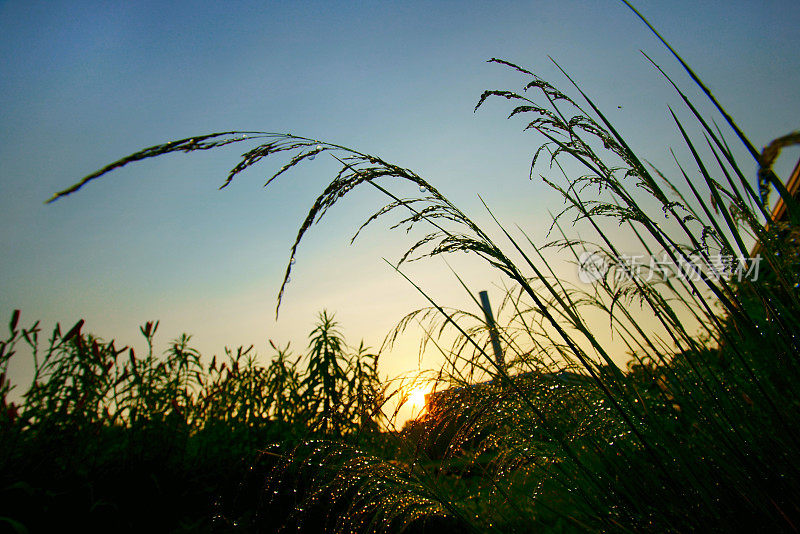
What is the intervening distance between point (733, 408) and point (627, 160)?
736 millimetres

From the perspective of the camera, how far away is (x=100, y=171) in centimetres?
68

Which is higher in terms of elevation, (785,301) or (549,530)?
(785,301)

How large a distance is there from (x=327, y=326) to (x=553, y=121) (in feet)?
8.95

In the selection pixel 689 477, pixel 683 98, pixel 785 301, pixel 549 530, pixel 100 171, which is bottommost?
pixel 549 530

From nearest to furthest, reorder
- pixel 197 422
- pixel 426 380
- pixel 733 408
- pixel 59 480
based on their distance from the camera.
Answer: pixel 733 408
pixel 426 380
pixel 59 480
pixel 197 422

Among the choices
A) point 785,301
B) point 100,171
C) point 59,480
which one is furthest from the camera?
point 59,480

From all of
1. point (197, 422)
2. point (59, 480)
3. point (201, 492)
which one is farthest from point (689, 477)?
point (197, 422)

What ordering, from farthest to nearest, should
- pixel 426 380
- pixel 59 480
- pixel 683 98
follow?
pixel 59 480, pixel 426 380, pixel 683 98

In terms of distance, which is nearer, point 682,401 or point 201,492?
point 682,401

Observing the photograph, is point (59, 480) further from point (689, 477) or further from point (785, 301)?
point (785, 301)

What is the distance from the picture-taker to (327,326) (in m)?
3.53

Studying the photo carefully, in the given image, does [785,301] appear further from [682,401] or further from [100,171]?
[100,171]

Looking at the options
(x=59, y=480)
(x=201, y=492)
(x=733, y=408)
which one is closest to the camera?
(x=733, y=408)

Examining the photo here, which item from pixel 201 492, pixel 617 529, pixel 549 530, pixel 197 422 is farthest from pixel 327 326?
pixel 617 529
